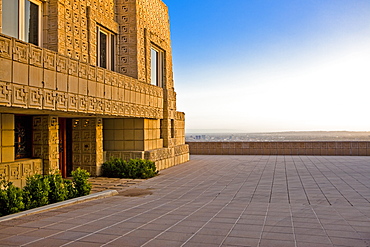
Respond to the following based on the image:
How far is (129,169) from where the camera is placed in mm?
13117

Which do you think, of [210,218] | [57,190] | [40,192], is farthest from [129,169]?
[210,218]

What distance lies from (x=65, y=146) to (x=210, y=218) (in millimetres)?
8438

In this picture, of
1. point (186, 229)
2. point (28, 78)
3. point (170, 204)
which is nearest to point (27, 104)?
point (28, 78)

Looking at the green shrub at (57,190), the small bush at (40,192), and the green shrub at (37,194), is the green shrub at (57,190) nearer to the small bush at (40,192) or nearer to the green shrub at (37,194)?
the small bush at (40,192)

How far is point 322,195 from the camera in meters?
9.49

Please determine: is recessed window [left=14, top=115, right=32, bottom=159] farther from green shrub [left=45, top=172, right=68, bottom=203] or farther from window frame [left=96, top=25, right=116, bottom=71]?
window frame [left=96, top=25, right=116, bottom=71]

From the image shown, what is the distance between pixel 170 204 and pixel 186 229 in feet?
8.05

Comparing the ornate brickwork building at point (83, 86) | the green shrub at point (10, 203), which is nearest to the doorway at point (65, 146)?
the ornate brickwork building at point (83, 86)

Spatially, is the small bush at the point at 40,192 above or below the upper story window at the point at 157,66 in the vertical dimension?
below

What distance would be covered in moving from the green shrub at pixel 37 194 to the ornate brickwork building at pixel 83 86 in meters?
1.77

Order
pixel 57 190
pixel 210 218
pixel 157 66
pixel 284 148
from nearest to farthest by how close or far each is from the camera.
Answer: pixel 210 218, pixel 57 190, pixel 157 66, pixel 284 148

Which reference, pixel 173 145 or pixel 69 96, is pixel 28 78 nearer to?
pixel 69 96

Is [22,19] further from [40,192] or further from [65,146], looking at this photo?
[65,146]

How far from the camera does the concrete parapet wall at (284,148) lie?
23.8 metres
